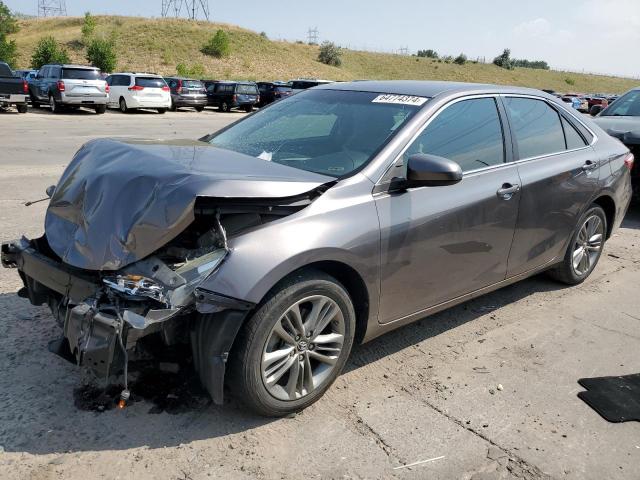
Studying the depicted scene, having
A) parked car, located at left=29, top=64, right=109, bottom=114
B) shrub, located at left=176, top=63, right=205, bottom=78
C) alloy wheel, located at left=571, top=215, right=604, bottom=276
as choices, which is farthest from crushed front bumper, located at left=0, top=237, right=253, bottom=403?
shrub, located at left=176, top=63, right=205, bottom=78

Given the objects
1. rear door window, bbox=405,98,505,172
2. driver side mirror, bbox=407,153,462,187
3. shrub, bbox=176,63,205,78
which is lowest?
driver side mirror, bbox=407,153,462,187

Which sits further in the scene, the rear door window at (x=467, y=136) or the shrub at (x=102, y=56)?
the shrub at (x=102, y=56)

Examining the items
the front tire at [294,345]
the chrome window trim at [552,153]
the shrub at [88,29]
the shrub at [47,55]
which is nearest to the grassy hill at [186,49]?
the shrub at [88,29]

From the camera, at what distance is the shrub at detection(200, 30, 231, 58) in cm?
6097

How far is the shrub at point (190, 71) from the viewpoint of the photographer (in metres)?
51.9

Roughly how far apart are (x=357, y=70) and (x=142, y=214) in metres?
80.2

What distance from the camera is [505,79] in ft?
291

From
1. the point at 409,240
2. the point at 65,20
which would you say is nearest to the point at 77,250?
the point at 409,240

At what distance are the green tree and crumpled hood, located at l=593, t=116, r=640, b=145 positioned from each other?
41.6 metres

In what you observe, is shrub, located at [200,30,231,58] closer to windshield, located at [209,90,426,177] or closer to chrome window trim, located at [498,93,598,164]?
chrome window trim, located at [498,93,598,164]

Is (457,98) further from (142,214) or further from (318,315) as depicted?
(142,214)

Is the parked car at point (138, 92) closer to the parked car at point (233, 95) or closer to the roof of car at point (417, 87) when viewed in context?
the parked car at point (233, 95)

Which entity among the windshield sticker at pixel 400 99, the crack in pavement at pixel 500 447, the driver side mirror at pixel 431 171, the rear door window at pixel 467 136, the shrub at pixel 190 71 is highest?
the shrub at pixel 190 71

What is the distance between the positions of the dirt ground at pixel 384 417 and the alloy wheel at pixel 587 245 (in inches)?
28.8
